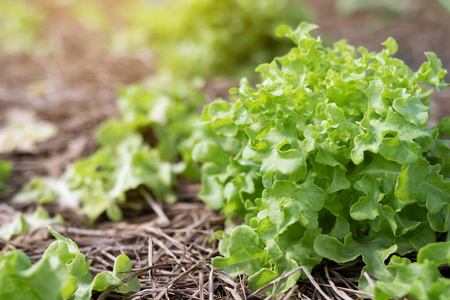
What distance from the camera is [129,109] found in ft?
8.83

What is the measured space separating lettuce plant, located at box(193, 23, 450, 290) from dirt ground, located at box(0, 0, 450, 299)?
0.36 feet

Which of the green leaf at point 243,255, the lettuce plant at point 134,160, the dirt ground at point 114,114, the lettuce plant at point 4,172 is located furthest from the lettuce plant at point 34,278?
the lettuce plant at point 4,172

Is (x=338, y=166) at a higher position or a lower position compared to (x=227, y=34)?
higher

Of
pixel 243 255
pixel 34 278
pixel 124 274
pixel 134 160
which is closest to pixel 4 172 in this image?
pixel 134 160

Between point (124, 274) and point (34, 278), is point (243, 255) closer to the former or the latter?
point (124, 274)

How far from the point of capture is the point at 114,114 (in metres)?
3.29

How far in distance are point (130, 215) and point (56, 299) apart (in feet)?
3.54

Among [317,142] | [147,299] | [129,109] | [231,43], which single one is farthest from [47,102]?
[317,142]

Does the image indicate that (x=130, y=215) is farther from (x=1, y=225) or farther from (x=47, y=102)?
(x=47, y=102)

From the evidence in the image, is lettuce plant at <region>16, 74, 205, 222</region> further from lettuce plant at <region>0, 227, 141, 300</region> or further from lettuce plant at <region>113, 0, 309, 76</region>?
lettuce plant at <region>113, 0, 309, 76</region>

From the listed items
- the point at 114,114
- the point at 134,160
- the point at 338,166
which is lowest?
the point at 114,114

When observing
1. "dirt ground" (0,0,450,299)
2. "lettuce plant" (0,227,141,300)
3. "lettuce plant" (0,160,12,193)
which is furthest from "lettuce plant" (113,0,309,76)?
"lettuce plant" (0,227,141,300)

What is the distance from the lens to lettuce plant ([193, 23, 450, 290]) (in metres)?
1.26

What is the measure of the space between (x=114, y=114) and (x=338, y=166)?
2.35 meters
